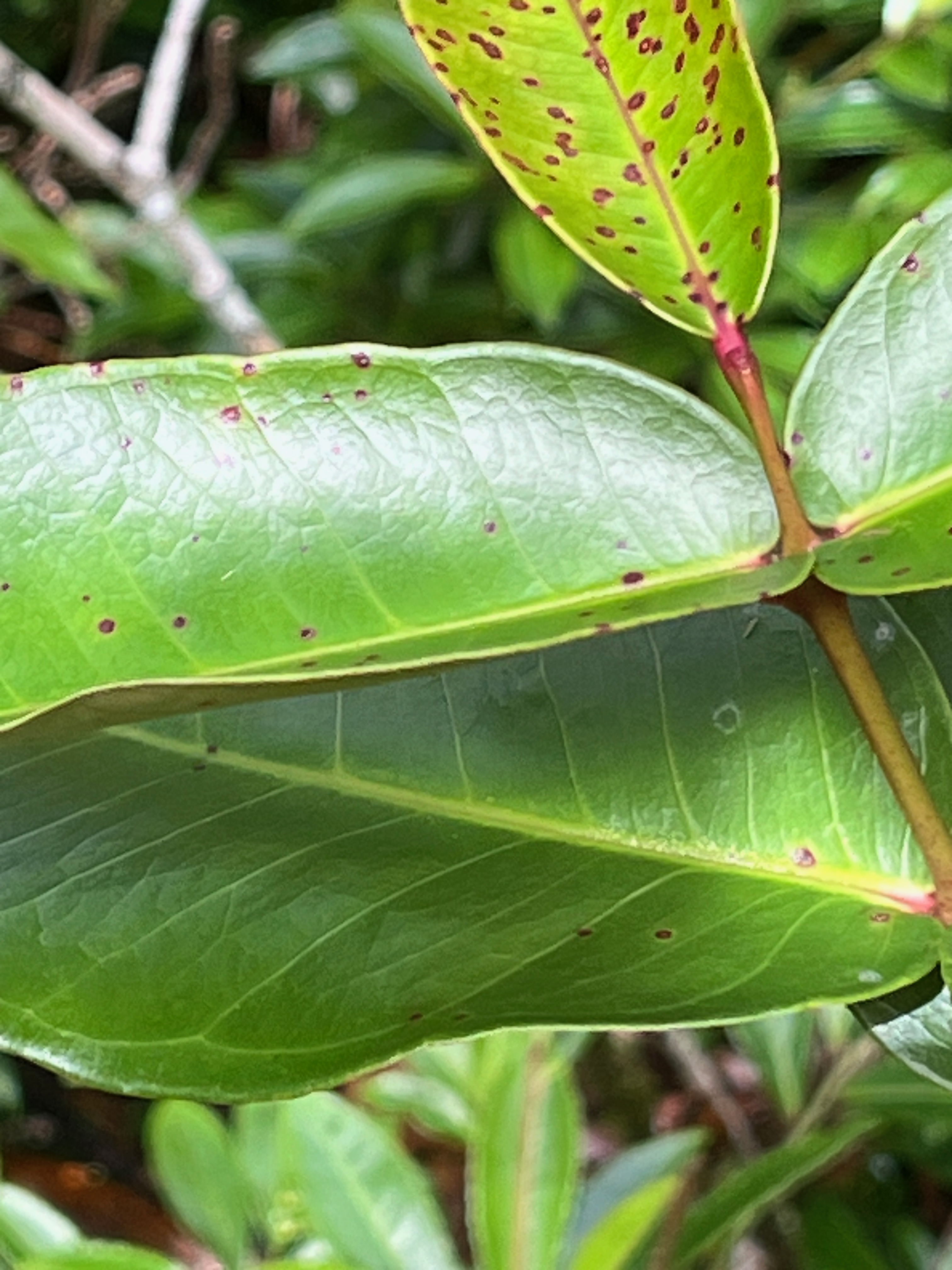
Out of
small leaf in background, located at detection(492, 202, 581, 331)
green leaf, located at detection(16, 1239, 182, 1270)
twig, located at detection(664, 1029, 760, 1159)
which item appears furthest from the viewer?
twig, located at detection(664, 1029, 760, 1159)

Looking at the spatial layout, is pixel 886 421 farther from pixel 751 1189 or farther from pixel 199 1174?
pixel 199 1174

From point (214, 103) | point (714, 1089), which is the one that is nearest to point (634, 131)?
point (714, 1089)

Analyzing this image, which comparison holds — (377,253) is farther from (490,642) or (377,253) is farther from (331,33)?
(490,642)

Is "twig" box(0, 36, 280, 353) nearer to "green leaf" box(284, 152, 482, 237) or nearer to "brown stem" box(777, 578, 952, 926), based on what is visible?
"green leaf" box(284, 152, 482, 237)

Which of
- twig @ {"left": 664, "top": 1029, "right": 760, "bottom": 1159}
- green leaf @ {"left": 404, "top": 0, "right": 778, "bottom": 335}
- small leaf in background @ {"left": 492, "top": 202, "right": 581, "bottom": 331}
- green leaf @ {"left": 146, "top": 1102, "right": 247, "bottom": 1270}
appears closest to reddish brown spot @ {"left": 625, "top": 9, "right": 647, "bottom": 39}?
green leaf @ {"left": 404, "top": 0, "right": 778, "bottom": 335}

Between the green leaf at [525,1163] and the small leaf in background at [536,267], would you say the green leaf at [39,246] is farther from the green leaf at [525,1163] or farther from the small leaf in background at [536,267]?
the green leaf at [525,1163]

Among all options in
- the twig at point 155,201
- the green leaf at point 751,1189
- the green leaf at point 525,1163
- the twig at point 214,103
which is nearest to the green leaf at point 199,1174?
the green leaf at point 525,1163
